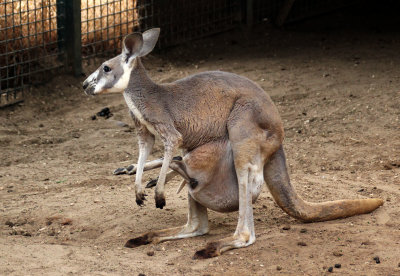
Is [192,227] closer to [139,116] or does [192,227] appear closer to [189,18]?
[139,116]

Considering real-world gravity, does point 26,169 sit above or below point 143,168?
below

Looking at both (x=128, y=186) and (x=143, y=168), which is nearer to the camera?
(x=143, y=168)

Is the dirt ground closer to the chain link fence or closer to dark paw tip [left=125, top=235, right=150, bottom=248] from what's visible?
dark paw tip [left=125, top=235, right=150, bottom=248]

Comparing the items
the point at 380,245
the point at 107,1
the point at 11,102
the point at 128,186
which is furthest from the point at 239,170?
the point at 107,1

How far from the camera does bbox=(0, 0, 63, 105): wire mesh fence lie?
862 centimetres

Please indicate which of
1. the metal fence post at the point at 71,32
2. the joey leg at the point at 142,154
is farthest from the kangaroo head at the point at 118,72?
the metal fence post at the point at 71,32

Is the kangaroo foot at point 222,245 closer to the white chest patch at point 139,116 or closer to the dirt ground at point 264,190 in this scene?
the dirt ground at point 264,190

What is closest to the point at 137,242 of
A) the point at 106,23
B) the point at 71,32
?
the point at 71,32

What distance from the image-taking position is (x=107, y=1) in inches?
373

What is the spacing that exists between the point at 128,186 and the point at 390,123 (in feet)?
9.73

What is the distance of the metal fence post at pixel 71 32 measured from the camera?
9062mm

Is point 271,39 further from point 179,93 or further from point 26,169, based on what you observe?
point 179,93

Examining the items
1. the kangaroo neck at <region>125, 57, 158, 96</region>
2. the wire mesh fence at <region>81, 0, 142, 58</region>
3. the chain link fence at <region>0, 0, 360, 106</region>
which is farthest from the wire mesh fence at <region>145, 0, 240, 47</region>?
the kangaroo neck at <region>125, 57, 158, 96</region>

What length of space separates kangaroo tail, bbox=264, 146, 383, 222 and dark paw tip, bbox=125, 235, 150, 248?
0.94 m
